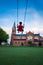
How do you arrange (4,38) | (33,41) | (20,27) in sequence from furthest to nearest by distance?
(33,41)
(4,38)
(20,27)

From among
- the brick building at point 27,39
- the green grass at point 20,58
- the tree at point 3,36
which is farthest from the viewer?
the brick building at point 27,39

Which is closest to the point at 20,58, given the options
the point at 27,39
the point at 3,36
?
the point at 3,36

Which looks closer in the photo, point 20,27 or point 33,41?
point 20,27

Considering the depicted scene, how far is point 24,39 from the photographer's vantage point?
11088 centimetres

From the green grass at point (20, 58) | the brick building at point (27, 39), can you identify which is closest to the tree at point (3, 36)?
the brick building at point (27, 39)

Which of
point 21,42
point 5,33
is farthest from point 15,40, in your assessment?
point 5,33

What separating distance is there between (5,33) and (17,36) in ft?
144

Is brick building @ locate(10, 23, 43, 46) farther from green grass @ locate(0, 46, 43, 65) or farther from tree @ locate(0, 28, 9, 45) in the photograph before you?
green grass @ locate(0, 46, 43, 65)

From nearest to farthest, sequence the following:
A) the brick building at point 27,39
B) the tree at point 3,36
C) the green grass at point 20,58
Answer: the green grass at point 20,58 < the tree at point 3,36 < the brick building at point 27,39

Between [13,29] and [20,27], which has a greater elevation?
[13,29]

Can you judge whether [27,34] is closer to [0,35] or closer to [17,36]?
[17,36]

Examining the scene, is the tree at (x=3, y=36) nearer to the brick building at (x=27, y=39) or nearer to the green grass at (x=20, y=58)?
the brick building at (x=27, y=39)

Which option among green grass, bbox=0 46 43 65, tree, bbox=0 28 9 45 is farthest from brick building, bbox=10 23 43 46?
green grass, bbox=0 46 43 65

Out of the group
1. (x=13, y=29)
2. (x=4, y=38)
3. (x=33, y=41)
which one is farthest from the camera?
(x=13, y=29)
